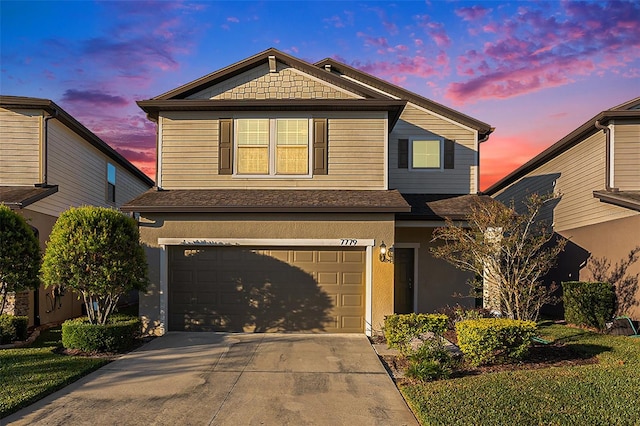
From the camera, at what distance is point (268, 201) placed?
1075 cm

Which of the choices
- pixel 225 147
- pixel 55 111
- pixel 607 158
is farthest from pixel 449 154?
pixel 55 111

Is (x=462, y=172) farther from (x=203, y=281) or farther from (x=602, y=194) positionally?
(x=203, y=281)

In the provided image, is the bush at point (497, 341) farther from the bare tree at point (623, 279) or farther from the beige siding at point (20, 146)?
the beige siding at point (20, 146)

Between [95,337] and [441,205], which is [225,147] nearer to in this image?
[95,337]

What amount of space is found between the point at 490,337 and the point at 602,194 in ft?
23.8

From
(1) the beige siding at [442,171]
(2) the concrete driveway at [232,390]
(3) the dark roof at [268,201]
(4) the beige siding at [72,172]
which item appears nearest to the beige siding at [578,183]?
(1) the beige siding at [442,171]

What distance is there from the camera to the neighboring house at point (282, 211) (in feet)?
34.9

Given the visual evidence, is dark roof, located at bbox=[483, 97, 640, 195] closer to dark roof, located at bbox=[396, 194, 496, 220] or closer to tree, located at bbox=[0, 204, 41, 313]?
dark roof, located at bbox=[396, 194, 496, 220]

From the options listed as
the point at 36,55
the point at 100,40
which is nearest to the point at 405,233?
the point at 100,40

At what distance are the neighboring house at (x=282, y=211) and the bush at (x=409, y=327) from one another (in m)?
1.27

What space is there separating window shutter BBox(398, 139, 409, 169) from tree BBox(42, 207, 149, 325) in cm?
835

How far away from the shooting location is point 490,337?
25.0 feet

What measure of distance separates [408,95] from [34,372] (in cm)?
1216

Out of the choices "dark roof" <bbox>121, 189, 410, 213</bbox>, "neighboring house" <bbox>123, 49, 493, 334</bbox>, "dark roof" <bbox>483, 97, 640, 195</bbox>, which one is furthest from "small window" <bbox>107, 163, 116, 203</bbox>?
"dark roof" <bbox>483, 97, 640, 195</bbox>
